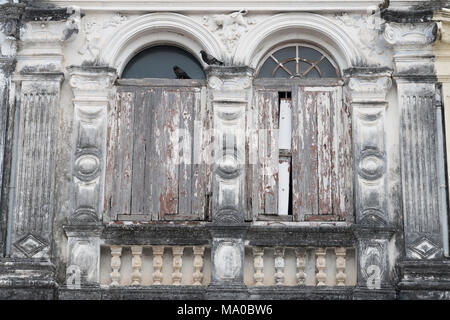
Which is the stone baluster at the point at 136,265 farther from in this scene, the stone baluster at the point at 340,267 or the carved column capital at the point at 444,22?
the carved column capital at the point at 444,22

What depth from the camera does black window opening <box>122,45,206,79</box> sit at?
14.1 meters

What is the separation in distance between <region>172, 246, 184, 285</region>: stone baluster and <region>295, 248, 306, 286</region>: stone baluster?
1.41 m

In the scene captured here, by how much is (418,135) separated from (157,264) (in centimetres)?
359

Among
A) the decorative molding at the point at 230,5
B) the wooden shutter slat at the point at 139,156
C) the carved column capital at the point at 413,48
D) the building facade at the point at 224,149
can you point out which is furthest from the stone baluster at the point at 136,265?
the carved column capital at the point at 413,48

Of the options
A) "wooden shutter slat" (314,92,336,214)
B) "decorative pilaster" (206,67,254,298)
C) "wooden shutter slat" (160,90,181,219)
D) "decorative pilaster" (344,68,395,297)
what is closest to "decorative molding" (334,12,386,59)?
"decorative pilaster" (344,68,395,297)

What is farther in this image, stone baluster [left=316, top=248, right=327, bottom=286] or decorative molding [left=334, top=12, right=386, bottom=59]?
decorative molding [left=334, top=12, right=386, bottom=59]

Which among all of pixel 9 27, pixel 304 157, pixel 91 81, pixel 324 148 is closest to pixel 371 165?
pixel 324 148

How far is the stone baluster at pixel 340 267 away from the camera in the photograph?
43.1 feet

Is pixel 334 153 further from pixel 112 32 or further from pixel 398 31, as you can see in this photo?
pixel 112 32

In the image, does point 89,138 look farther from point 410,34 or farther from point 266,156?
point 410,34

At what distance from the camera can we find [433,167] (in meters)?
13.3

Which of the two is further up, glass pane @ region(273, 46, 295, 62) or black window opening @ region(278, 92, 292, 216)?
glass pane @ region(273, 46, 295, 62)

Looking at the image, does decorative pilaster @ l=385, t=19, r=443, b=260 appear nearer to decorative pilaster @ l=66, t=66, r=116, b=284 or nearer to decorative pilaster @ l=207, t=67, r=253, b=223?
decorative pilaster @ l=207, t=67, r=253, b=223

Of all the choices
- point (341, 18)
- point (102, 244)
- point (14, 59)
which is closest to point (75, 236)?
point (102, 244)
